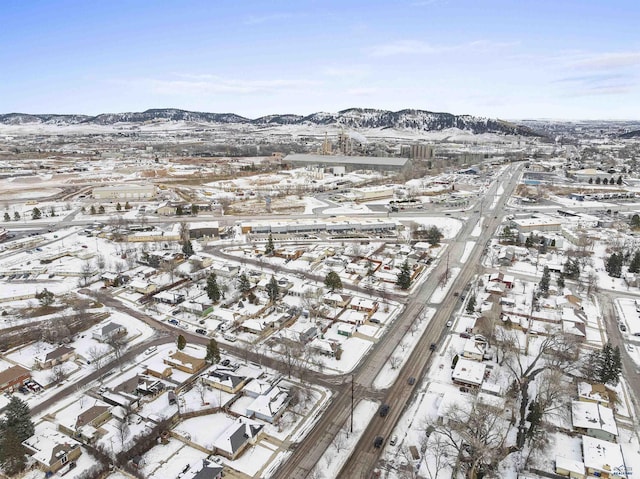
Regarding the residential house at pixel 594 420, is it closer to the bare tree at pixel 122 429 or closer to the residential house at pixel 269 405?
the residential house at pixel 269 405

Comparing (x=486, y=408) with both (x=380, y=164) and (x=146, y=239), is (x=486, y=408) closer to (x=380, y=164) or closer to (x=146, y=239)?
(x=146, y=239)

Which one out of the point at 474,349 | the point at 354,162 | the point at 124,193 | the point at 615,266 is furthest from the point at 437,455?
the point at 354,162

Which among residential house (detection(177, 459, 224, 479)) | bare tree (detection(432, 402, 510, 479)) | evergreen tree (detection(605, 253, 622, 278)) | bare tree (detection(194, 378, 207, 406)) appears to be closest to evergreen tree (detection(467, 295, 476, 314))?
bare tree (detection(432, 402, 510, 479))

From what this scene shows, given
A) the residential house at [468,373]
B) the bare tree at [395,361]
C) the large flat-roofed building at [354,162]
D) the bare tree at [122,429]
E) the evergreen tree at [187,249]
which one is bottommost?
the bare tree at [122,429]

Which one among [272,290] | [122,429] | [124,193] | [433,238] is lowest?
[122,429]

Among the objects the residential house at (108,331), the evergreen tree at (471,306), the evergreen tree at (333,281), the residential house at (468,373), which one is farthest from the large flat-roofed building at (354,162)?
the residential house at (108,331)

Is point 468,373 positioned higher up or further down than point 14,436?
further down

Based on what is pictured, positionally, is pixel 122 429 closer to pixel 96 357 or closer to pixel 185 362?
pixel 185 362
